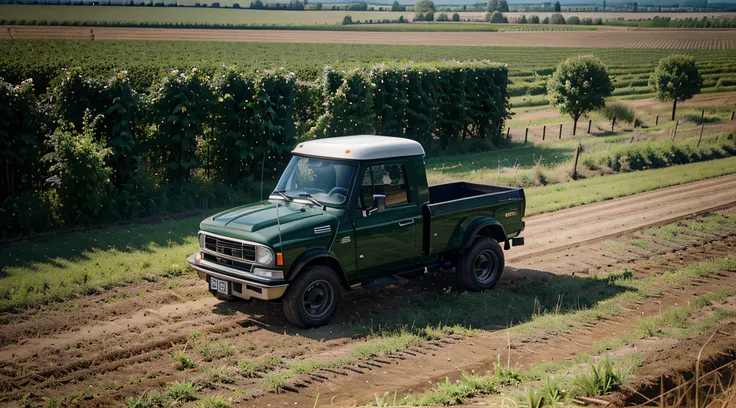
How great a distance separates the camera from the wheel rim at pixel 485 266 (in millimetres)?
11359

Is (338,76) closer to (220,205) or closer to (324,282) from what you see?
(220,205)

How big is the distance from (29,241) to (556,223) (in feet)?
39.2

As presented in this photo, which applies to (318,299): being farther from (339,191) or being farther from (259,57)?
(259,57)

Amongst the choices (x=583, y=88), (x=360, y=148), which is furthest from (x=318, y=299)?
(x=583, y=88)

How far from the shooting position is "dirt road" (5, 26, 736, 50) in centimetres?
4327

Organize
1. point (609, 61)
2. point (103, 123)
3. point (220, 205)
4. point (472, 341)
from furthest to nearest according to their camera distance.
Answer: point (609, 61)
point (220, 205)
point (103, 123)
point (472, 341)

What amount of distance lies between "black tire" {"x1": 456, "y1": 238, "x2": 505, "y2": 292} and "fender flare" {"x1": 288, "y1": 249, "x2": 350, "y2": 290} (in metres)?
2.24

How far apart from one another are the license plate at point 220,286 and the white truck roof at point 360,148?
2349 mm

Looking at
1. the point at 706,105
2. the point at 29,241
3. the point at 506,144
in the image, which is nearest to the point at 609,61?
the point at 706,105

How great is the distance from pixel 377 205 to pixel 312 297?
5.24ft

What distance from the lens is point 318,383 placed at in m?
7.60

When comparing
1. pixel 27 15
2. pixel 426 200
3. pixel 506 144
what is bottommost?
pixel 506 144

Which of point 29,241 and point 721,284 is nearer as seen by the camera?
point 721,284

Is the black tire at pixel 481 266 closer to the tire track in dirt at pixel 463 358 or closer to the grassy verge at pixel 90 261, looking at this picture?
the tire track in dirt at pixel 463 358
